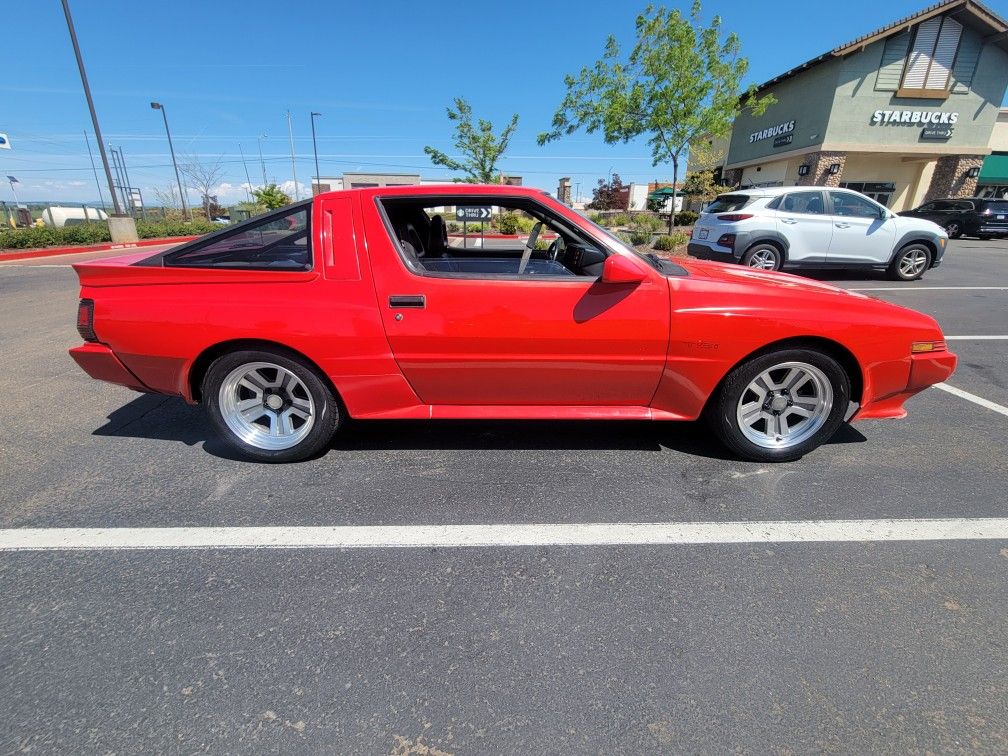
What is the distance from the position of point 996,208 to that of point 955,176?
7809mm

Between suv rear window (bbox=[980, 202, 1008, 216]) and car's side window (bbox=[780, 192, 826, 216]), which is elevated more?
suv rear window (bbox=[980, 202, 1008, 216])

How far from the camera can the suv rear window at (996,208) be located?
61.7 feet

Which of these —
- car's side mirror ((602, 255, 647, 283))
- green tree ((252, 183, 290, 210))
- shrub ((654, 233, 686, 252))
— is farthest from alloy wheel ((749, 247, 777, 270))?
green tree ((252, 183, 290, 210))

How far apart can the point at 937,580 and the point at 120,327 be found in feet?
13.3

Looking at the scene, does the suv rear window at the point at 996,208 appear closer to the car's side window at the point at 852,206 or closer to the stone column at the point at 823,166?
the stone column at the point at 823,166

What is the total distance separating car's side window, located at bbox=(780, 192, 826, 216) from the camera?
8.67 m

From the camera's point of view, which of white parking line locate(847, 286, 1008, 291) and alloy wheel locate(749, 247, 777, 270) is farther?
alloy wheel locate(749, 247, 777, 270)

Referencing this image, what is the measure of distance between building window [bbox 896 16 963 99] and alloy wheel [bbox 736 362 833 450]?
29.7 m

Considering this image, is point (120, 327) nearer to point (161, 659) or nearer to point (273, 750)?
point (161, 659)

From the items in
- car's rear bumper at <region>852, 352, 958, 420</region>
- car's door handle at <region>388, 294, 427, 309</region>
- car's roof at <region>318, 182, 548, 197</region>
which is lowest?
car's rear bumper at <region>852, 352, 958, 420</region>

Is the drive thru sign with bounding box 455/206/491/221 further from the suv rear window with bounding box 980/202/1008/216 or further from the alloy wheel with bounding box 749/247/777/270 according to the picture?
the suv rear window with bounding box 980/202/1008/216

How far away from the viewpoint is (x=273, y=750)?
4.57 feet

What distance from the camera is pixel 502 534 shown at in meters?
2.29

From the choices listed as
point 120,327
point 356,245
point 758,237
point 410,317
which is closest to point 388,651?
point 410,317
